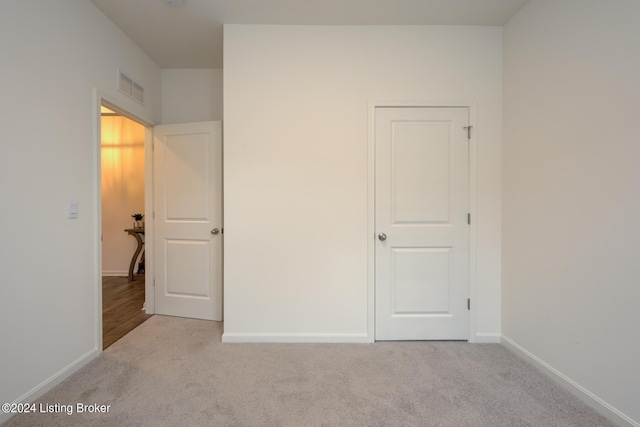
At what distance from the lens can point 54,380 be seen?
5.62ft

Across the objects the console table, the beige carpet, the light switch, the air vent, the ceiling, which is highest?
the ceiling

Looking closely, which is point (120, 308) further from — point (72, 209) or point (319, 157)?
point (319, 157)

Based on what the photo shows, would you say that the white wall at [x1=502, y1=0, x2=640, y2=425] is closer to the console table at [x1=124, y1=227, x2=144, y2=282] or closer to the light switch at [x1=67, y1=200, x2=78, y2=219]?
the light switch at [x1=67, y1=200, x2=78, y2=219]

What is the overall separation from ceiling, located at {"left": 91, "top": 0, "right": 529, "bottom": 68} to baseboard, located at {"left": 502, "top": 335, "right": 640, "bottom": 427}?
2756 mm

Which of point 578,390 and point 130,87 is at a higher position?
point 130,87

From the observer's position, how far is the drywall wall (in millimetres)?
4453

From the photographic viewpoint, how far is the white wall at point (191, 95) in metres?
2.98

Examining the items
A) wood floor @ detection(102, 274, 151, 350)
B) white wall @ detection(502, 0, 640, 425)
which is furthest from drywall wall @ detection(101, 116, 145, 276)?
white wall @ detection(502, 0, 640, 425)

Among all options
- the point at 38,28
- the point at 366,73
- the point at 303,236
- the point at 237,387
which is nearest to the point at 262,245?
the point at 303,236

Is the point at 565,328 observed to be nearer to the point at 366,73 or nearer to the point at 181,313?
the point at 366,73

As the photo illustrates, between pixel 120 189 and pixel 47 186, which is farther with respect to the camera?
pixel 120 189

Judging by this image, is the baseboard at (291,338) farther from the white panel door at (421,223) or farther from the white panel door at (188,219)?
the white panel door at (188,219)

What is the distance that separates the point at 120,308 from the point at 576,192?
4.42 meters

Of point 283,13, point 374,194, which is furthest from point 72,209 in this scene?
point 374,194
